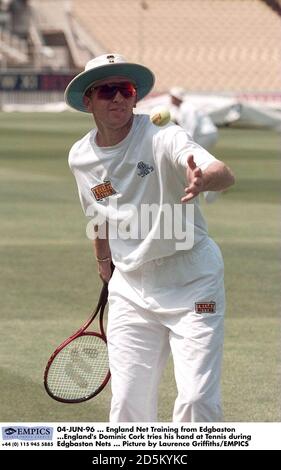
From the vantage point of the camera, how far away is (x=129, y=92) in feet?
19.3

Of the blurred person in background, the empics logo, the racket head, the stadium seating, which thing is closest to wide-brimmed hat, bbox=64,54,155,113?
the racket head

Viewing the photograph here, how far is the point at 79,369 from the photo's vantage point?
682 cm

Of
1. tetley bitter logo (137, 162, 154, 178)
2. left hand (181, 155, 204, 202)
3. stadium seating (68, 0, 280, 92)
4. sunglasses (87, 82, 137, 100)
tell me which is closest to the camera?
left hand (181, 155, 204, 202)

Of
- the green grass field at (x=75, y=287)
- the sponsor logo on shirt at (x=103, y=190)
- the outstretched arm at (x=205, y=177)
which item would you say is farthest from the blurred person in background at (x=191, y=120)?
the outstretched arm at (x=205, y=177)

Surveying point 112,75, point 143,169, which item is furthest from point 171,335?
point 112,75

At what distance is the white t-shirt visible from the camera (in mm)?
5704

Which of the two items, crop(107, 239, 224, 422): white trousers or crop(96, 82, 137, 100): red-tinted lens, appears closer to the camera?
crop(107, 239, 224, 422): white trousers

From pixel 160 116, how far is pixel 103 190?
0.51 meters

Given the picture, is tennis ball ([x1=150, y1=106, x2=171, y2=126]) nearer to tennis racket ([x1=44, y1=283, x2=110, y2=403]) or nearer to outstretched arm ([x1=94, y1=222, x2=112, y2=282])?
outstretched arm ([x1=94, y1=222, x2=112, y2=282])

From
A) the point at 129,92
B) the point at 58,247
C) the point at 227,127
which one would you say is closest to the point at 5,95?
the point at 227,127

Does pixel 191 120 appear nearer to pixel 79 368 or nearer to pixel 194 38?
pixel 79 368

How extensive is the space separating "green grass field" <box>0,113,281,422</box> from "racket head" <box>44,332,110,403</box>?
86 cm

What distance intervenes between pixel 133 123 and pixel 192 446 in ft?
4.76
